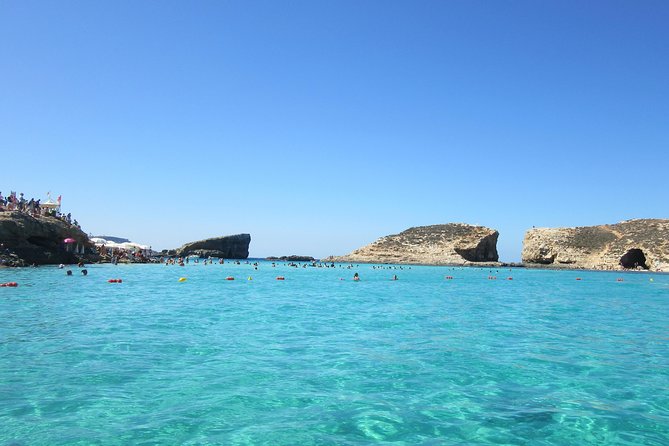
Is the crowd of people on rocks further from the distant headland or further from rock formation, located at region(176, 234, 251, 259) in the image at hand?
rock formation, located at region(176, 234, 251, 259)

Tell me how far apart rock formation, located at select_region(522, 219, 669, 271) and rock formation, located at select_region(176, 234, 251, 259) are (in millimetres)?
97551

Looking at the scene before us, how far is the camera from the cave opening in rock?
107 metres

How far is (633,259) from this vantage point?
4338 inches

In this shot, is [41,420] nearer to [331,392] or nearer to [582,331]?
[331,392]

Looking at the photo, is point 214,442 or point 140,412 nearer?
point 214,442

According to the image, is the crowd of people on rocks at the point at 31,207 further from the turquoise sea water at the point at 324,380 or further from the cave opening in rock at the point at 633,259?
the cave opening in rock at the point at 633,259

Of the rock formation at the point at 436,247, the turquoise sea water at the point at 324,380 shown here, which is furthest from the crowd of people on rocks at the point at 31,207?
the rock formation at the point at 436,247

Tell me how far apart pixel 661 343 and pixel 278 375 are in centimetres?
1446

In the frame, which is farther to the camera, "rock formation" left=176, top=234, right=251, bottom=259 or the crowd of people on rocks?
"rock formation" left=176, top=234, right=251, bottom=259

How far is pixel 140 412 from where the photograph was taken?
8664mm

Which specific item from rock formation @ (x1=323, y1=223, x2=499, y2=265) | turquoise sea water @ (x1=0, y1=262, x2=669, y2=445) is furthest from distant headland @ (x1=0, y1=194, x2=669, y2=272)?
turquoise sea water @ (x1=0, y1=262, x2=669, y2=445)

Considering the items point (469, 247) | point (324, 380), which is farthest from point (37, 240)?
point (469, 247)

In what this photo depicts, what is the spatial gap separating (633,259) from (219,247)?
413 feet

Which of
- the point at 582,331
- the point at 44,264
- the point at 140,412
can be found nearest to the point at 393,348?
the point at 140,412
